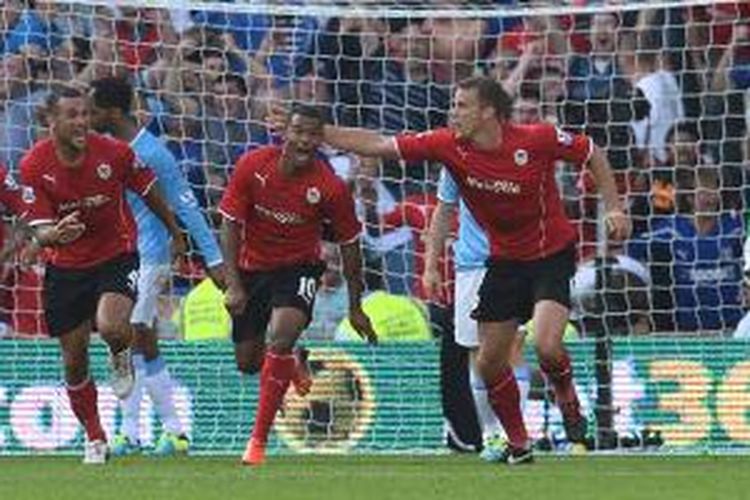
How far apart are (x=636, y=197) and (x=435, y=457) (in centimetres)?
355

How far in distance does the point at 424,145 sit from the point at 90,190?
6.63ft

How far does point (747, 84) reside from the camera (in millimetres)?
18375

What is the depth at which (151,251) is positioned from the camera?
16.5 m

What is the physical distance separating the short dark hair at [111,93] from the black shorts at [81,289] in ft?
5.05

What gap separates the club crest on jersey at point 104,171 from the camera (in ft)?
47.4

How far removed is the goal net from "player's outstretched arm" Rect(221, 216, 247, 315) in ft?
7.56

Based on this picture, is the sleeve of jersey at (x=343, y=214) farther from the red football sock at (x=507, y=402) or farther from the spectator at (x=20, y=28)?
the spectator at (x=20, y=28)

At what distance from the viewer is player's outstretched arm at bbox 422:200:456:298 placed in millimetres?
14000

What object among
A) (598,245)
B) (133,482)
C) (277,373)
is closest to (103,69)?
(598,245)

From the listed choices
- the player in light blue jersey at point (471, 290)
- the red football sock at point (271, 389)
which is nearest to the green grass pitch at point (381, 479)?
the red football sock at point (271, 389)

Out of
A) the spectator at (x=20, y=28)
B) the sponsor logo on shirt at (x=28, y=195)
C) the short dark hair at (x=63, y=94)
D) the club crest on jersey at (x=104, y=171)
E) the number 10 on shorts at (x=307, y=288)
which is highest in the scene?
the spectator at (x=20, y=28)

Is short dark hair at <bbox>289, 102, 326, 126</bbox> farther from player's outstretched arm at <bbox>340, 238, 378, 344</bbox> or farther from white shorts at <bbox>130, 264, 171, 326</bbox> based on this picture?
white shorts at <bbox>130, 264, 171, 326</bbox>

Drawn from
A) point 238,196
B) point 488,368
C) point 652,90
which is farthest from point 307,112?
point 652,90

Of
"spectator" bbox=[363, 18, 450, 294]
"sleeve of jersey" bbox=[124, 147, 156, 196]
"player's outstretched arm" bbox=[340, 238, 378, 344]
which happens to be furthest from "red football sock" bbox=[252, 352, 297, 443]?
"spectator" bbox=[363, 18, 450, 294]
